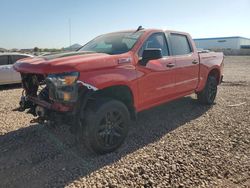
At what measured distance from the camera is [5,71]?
10.6 meters

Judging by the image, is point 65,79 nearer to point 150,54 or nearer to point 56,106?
point 56,106

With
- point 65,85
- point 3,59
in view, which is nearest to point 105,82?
point 65,85

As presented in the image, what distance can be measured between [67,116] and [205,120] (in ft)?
11.0

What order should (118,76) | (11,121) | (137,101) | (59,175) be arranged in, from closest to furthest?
1. (59,175)
2. (118,76)
3. (137,101)
4. (11,121)

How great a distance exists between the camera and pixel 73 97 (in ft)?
12.4

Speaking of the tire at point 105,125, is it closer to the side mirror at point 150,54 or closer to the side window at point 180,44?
the side mirror at point 150,54

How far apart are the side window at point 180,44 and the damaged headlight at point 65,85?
270 centimetres

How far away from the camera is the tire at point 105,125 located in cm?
395

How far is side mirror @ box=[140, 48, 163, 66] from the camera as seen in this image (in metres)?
4.54

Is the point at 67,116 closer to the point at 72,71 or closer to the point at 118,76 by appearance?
the point at 72,71

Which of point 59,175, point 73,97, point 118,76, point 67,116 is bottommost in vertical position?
point 59,175

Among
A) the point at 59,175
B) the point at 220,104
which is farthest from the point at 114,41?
the point at 220,104

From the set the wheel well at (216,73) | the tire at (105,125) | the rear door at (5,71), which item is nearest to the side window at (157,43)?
the tire at (105,125)

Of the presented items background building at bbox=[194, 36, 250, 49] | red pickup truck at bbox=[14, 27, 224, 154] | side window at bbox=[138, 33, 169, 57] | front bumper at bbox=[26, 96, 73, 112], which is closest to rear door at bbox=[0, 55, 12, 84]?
red pickup truck at bbox=[14, 27, 224, 154]
